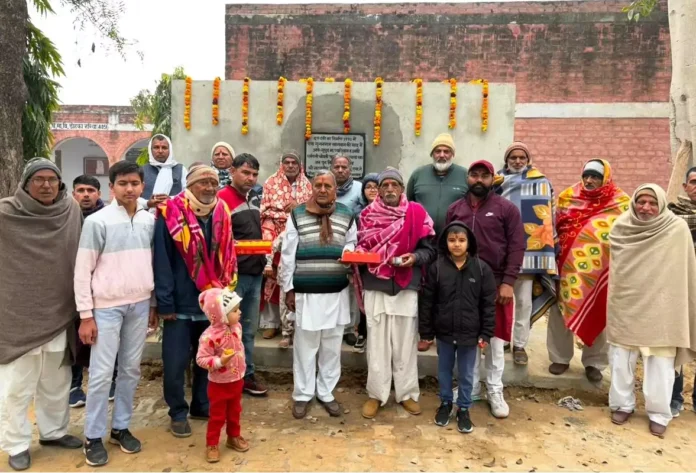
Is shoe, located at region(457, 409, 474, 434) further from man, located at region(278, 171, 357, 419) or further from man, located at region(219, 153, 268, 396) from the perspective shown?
man, located at region(219, 153, 268, 396)

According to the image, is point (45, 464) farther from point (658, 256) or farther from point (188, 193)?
point (658, 256)

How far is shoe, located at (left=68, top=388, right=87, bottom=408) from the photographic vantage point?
3.72 metres

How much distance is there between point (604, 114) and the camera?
10.2 meters

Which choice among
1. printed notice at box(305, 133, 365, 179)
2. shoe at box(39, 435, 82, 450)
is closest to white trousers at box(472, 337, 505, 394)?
printed notice at box(305, 133, 365, 179)

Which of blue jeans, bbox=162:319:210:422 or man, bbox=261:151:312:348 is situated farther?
man, bbox=261:151:312:348

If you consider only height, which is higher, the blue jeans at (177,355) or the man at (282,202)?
the man at (282,202)

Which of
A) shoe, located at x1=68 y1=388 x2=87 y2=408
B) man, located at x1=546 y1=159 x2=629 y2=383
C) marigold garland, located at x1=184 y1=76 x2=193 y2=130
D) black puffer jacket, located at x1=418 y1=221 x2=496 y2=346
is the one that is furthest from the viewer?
marigold garland, located at x1=184 y1=76 x2=193 y2=130

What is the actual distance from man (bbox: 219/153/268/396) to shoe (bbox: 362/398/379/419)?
1020 millimetres

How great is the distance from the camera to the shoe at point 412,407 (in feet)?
12.0

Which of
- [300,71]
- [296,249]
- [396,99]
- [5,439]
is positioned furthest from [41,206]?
[300,71]

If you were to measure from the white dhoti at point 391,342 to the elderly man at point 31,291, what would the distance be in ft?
6.62

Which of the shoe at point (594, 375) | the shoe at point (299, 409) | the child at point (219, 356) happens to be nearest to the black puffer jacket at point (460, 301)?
the shoe at point (299, 409)

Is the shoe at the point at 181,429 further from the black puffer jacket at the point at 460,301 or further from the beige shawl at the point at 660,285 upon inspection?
the beige shawl at the point at 660,285

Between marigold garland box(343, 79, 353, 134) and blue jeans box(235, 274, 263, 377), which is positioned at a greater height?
marigold garland box(343, 79, 353, 134)
